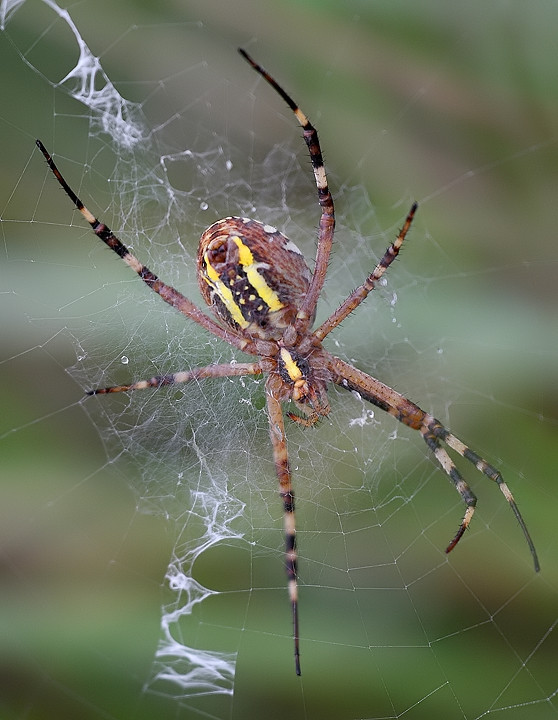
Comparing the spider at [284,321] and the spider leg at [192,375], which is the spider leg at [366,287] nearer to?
the spider at [284,321]

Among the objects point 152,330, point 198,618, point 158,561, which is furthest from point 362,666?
point 152,330

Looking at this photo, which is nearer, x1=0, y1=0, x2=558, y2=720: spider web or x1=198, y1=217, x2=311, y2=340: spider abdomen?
x1=198, y1=217, x2=311, y2=340: spider abdomen

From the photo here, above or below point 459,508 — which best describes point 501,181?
above

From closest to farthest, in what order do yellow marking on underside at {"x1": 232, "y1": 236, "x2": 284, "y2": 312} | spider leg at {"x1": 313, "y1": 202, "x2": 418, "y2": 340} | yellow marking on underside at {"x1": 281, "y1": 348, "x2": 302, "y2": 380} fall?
yellow marking on underside at {"x1": 232, "y1": 236, "x2": 284, "y2": 312} → spider leg at {"x1": 313, "y1": 202, "x2": 418, "y2": 340} → yellow marking on underside at {"x1": 281, "y1": 348, "x2": 302, "y2": 380}

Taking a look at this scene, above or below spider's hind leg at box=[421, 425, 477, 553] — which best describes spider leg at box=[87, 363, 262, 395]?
above

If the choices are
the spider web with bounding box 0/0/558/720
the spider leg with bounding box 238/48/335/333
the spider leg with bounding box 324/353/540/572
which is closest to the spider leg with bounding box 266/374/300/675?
the spider web with bounding box 0/0/558/720

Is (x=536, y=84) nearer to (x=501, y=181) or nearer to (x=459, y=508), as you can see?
(x=501, y=181)

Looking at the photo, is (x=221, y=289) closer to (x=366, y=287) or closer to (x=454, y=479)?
(x=366, y=287)

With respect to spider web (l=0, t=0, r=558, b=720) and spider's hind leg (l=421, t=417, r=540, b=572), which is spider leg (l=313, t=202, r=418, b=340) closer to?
spider web (l=0, t=0, r=558, b=720)
